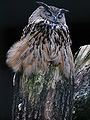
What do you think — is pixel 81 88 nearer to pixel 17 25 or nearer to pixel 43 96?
pixel 43 96

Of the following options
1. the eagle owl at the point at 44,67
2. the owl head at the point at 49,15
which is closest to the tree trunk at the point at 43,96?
the eagle owl at the point at 44,67

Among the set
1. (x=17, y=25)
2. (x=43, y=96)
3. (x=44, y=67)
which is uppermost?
(x=17, y=25)

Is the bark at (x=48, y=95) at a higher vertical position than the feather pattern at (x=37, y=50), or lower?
lower

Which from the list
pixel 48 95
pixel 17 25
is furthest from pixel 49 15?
pixel 48 95

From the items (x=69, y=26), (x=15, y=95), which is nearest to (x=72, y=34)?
(x=69, y=26)

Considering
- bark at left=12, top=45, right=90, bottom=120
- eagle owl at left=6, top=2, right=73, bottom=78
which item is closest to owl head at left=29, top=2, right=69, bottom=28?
eagle owl at left=6, top=2, right=73, bottom=78

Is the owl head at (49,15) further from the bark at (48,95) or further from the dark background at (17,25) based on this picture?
the bark at (48,95)
